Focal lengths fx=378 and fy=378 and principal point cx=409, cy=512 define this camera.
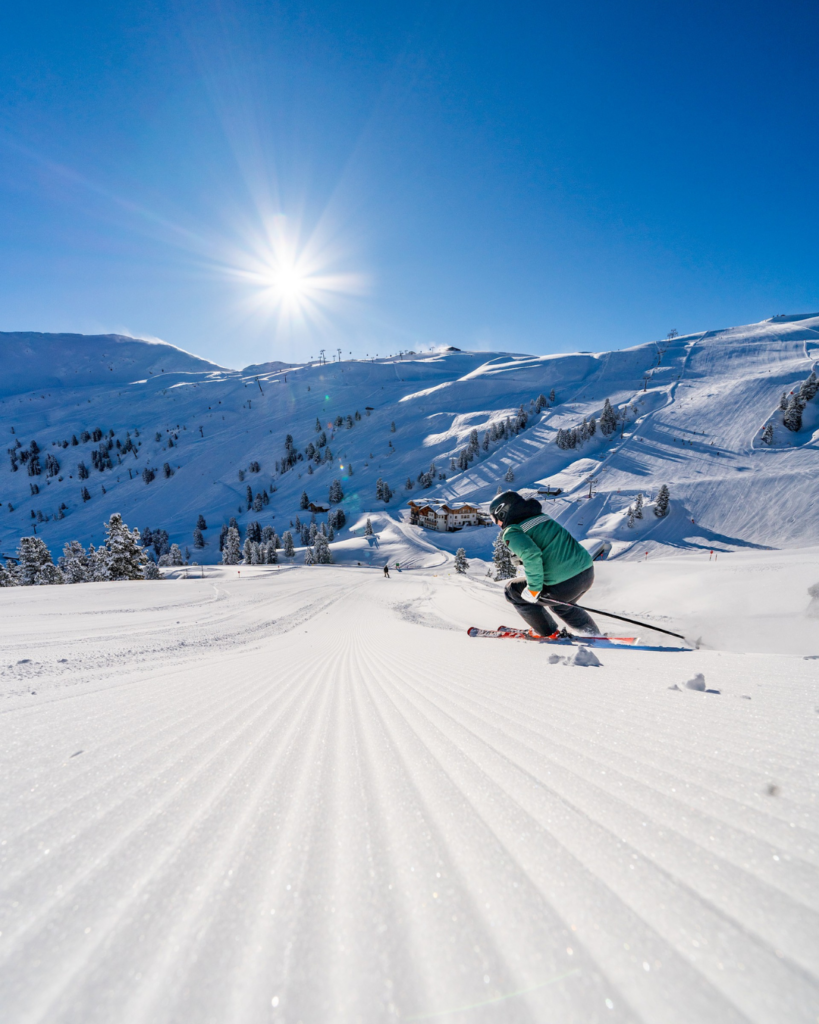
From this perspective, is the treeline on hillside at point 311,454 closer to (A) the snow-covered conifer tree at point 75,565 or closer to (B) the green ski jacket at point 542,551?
(A) the snow-covered conifer tree at point 75,565

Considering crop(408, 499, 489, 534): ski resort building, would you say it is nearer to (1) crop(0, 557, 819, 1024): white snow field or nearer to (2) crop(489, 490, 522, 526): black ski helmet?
(2) crop(489, 490, 522, 526): black ski helmet

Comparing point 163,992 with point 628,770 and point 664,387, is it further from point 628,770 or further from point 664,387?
point 664,387

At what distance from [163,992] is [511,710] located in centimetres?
190

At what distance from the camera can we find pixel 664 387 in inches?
3595

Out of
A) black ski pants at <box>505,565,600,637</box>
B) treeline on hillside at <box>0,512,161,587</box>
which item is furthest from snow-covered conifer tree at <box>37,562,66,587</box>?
black ski pants at <box>505,565,600,637</box>

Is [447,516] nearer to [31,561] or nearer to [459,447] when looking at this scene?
[459,447]

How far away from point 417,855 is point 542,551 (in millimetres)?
4117

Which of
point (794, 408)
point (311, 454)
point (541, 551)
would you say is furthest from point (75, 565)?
point (794, 408)

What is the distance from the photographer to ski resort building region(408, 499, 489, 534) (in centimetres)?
6469

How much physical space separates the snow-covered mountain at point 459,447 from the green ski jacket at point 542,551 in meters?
42.8

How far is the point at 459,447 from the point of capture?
9575cm

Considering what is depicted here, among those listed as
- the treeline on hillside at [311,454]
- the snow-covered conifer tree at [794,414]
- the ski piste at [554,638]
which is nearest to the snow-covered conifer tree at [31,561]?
the ski piste at [554,638]

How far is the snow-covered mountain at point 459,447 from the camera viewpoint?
4787 centimetres

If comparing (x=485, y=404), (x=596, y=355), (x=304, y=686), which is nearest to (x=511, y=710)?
(x=304, y=686)
